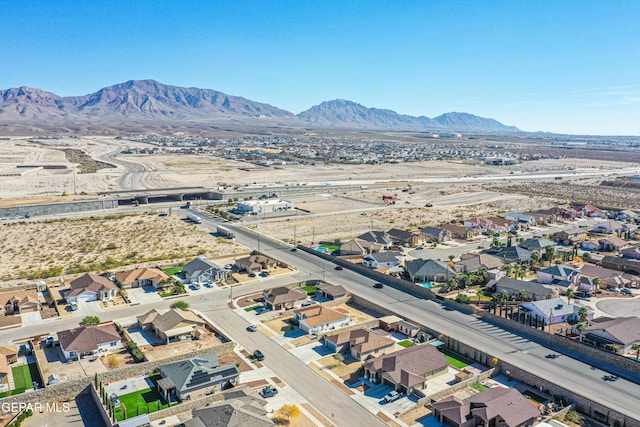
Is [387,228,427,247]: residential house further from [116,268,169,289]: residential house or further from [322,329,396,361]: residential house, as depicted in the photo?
[116,268,169,289]: residential house

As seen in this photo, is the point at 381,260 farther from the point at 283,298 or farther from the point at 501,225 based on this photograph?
the point at 501,225

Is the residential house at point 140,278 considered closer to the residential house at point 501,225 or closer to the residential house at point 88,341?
the residential house at point 88,341

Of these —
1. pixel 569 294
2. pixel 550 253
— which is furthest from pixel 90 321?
pixel 550 253

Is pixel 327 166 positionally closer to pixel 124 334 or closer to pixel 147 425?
pixel 124 334

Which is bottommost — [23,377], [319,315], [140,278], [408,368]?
[23,377]

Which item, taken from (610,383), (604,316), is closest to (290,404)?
(610,383)

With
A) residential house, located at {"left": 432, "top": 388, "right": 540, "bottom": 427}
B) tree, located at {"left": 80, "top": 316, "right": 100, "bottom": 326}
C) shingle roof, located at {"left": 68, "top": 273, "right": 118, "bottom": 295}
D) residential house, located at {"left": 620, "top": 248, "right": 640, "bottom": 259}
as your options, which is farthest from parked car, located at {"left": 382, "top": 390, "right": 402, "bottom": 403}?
residential house, located at {"left": 620, "top": 248, "right": 640, "bottom": 259}

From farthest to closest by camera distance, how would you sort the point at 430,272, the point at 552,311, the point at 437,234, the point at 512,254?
the point at 437,234 < the point at 512,254 < the point at 430,272 < the point at 552,311
